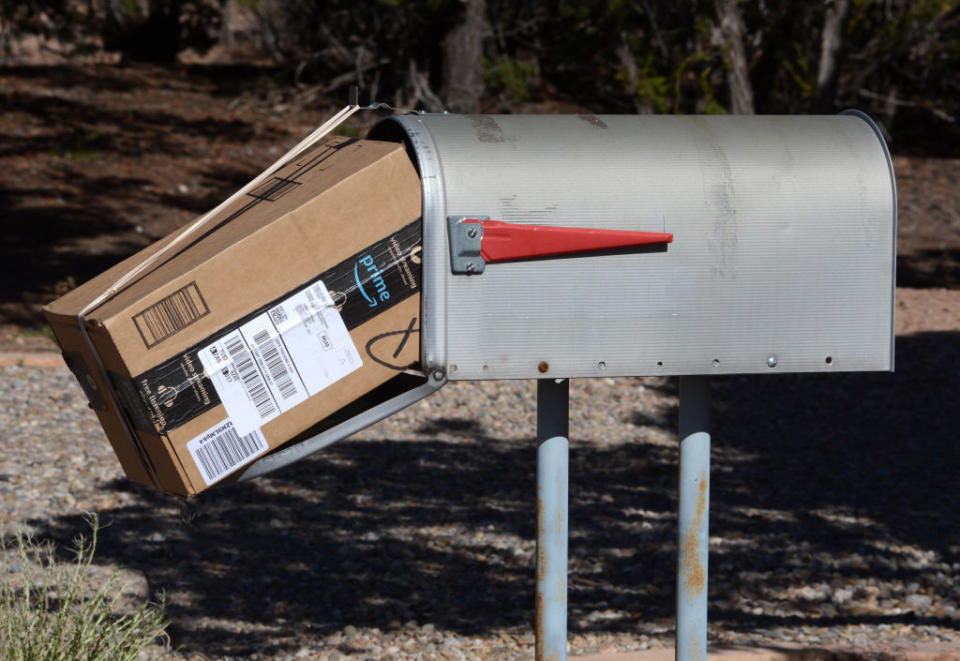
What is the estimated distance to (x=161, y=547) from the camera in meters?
5.11

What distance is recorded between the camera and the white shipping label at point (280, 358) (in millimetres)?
2197

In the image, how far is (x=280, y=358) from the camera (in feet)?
7.28

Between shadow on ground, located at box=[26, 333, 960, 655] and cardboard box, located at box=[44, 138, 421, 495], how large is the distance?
2.13m

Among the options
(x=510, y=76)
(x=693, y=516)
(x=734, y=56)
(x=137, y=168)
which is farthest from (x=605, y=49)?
(x=693, y=516)

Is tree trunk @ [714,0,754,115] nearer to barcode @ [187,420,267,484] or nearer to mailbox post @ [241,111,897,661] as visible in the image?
mailbox post @ [241,111,897,661]

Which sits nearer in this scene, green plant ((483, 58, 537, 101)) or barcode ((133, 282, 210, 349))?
barcode ((133, 282, 210, 349))

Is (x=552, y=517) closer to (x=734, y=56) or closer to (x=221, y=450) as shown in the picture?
(x=221, y=450)

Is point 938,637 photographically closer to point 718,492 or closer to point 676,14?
point 718,492

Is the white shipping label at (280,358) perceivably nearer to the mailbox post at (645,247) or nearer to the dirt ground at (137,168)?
the mailbox post at (645,247)

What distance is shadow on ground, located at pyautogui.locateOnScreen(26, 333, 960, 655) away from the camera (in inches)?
178

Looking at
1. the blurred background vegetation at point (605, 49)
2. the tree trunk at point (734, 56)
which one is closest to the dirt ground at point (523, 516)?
the tree trunk at point (734, 56)

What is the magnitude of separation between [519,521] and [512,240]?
3403 mm

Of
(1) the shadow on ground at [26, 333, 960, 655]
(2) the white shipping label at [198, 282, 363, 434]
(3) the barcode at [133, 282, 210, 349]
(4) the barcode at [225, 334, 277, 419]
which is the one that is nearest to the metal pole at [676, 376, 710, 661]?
(2) the white shipping label at [198, 282, 363, 434]

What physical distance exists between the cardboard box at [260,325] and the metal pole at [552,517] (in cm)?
39
